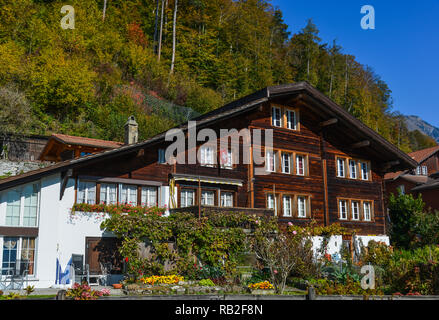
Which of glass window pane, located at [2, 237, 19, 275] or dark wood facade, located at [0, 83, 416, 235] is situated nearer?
glass window pane, located at [2, 237, 19, 275]

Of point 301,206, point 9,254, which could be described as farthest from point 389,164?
point 9,254

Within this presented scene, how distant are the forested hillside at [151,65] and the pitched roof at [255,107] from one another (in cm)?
1320

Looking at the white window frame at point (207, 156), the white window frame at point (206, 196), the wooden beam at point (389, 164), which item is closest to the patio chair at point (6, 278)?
the white window frame at point (206, 196)

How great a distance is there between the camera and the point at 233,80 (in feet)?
165

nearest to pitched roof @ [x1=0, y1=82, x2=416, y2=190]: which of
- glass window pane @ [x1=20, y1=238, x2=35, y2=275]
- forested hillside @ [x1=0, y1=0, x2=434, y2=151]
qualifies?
glass window pane @ [x1=20, y1=238, x2=35, y2=275]

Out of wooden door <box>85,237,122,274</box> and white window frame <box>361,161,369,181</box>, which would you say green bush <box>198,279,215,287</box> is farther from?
white window frame <box>361,161,369,181</box>

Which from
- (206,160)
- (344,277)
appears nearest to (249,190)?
(206,160)

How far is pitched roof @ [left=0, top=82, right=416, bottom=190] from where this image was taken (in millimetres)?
16631

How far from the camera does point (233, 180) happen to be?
22.0 meters

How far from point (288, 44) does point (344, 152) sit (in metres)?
40.8

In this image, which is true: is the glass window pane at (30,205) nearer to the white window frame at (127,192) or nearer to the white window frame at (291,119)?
the white window frame at (127,192)

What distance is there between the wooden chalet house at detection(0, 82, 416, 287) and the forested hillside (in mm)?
12669
